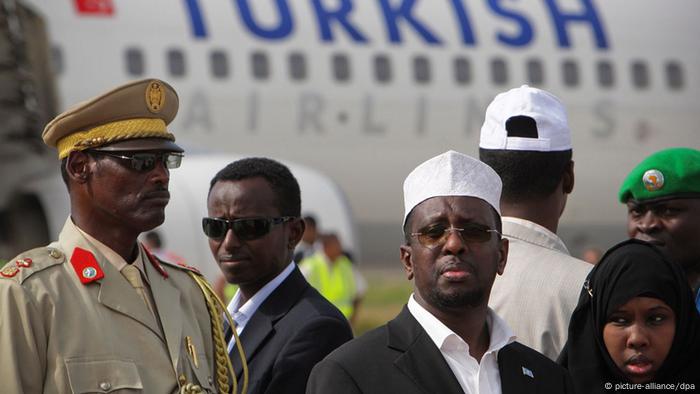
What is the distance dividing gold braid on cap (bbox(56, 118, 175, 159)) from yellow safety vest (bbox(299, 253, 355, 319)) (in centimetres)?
742

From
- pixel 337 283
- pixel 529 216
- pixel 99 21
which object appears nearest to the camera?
pixel 529 216

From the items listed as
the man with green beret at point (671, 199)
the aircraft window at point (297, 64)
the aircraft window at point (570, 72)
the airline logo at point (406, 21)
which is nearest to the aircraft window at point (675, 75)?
the airline logo at point (406, 21)

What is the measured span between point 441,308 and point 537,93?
1150 millimetres

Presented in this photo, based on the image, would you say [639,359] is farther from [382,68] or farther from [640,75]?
[640,75]

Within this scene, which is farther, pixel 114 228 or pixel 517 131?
pixel 517 131

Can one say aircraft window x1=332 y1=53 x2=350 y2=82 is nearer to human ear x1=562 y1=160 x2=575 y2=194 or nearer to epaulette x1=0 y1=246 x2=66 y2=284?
human ear x1=562 y1=160 x2=575 y2=194

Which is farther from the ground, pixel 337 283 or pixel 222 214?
pixel 222 214

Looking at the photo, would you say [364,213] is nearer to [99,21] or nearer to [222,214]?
[99,21]

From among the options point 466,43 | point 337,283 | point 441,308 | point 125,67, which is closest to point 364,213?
point 466,43

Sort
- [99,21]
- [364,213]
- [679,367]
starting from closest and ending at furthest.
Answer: [679,367], [99,21], [364,213]

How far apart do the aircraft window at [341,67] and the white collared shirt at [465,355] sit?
1271 cm

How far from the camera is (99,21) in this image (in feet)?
46.8

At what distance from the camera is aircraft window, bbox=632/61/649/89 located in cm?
1725

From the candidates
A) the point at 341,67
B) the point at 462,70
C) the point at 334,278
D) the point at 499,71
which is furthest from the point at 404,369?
the point at 499,71
